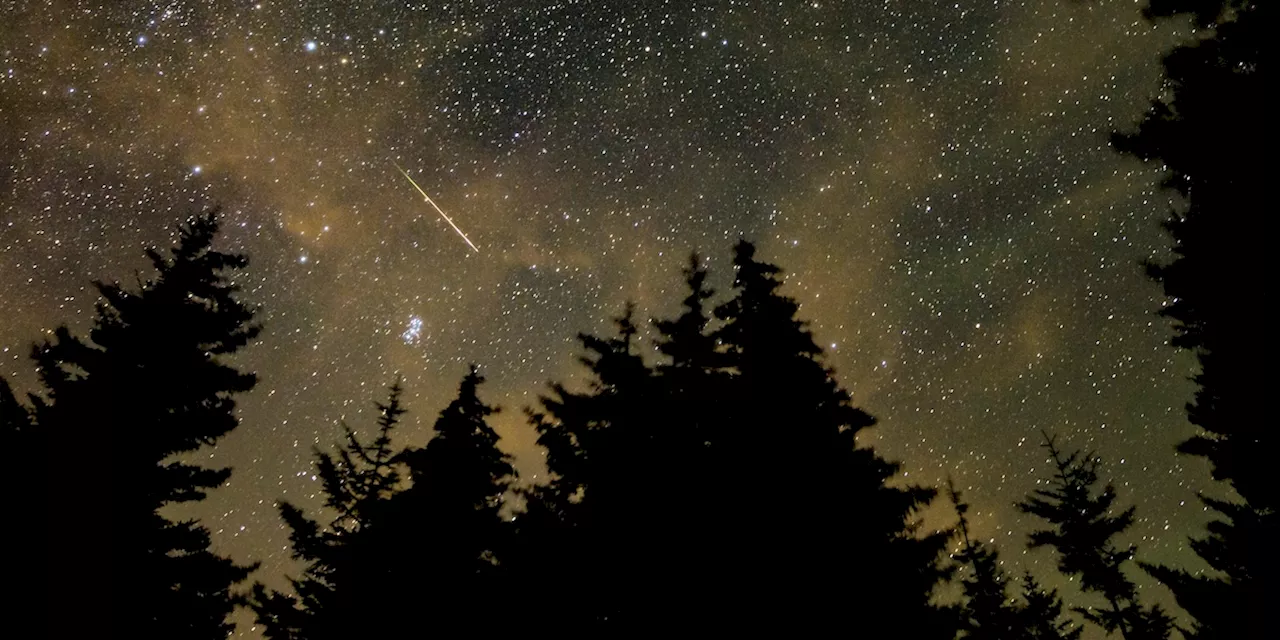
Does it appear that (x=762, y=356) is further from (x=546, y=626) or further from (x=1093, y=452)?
(x=1093, y=452)

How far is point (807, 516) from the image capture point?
802 centimetres

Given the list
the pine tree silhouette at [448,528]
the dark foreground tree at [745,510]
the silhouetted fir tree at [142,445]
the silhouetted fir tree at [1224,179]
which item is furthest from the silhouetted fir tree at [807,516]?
the silhouetted fir tree at [142,445]

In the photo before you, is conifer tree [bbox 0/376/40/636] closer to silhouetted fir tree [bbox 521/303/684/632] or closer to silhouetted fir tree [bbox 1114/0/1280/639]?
silhouetted fir tree [bbox 521/303/684/632]

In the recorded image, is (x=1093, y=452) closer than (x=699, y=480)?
No

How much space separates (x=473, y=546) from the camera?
516 inches

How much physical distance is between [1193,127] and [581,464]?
10617 mm

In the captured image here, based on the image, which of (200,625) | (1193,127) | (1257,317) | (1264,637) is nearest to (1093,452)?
(1257,317)

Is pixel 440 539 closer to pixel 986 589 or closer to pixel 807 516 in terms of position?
pixel 807 516

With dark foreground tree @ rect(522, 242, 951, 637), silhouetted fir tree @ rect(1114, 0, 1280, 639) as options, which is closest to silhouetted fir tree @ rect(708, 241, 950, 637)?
dark foreground tree @ rect(522, 242, 951, 637)

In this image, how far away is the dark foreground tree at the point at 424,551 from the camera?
12.0 m

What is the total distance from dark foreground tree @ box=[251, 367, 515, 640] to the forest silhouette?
55mm

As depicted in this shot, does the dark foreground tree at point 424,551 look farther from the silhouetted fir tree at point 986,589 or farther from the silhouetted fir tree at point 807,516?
the silhouetted fir tree at point 986,589

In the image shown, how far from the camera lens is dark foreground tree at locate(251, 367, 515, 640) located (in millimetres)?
11969

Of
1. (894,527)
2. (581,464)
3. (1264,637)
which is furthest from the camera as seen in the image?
(581,464)
